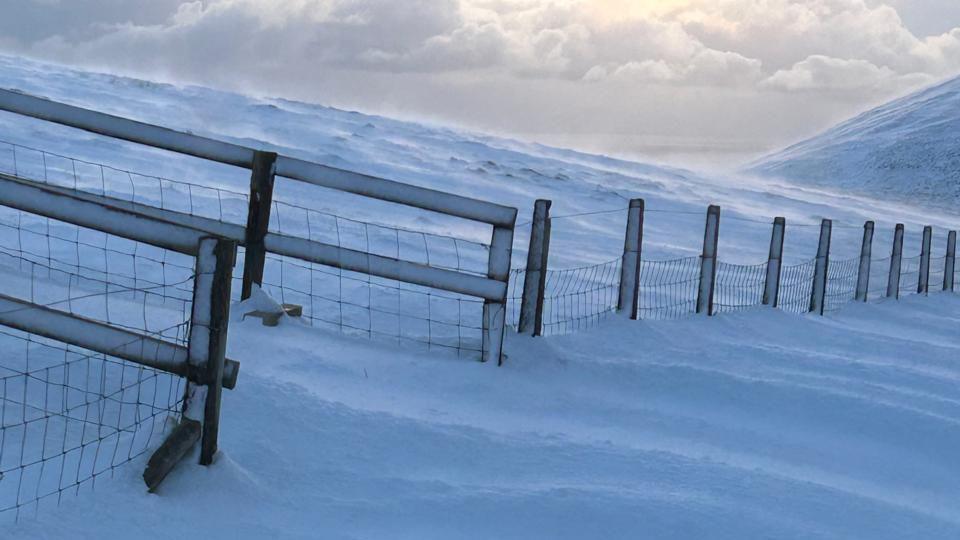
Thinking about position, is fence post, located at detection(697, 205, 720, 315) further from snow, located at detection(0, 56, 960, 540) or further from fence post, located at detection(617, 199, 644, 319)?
fence post, located at detection(617, 199, 644, 319)

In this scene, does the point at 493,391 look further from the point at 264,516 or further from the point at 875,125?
the point at 875,125

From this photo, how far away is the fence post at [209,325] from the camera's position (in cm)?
391

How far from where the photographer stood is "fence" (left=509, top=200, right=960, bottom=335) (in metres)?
8.41

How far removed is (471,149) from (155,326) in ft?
87.8

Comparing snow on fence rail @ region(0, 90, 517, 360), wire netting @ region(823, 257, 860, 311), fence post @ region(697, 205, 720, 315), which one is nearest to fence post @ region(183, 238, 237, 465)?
snow on fence rail @ region(0, 90, 517, 360)

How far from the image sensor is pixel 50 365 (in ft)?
17.2

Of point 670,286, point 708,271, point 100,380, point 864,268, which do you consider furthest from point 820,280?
point 100,380

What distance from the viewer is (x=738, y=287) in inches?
571

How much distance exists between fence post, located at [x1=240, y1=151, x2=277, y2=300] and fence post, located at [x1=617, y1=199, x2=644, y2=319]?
3396 millimetres

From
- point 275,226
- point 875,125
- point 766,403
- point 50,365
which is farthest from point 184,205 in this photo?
point 875,125

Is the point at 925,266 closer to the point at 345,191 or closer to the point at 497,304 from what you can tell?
the point at 497,304

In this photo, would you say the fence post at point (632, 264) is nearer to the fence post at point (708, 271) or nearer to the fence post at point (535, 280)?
the fence post at point (708, 271)

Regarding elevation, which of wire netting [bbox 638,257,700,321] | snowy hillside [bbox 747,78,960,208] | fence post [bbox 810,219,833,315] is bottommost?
wire netting [bbox 638,257,700,321]

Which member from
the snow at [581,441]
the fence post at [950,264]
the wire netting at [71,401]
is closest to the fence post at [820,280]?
the snow at [581,441]
